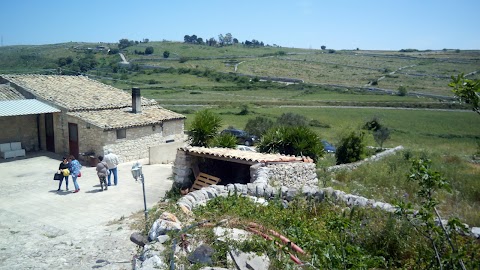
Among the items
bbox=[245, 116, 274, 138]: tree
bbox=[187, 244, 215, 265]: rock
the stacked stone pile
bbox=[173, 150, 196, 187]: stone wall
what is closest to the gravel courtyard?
bbox=[173, 150, 196, 187]: stone wall

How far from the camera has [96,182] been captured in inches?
713

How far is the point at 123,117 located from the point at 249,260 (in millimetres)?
18020

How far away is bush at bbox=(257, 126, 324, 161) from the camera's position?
1900 cm

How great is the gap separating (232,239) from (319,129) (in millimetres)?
34084

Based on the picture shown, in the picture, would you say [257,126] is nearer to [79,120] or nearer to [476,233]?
[79,120]

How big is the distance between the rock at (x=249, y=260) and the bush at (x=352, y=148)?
1543 centimetres

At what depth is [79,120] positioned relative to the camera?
72.5 feet

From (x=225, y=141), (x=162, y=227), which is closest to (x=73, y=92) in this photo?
(x=225, y=141)

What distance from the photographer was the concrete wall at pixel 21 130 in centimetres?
2281

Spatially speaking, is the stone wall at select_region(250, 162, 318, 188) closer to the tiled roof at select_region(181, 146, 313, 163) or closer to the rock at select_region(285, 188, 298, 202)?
the tiled roof at select_region(181, 146, 313, 163)

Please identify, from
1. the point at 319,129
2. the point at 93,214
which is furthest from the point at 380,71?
the point at 93,214

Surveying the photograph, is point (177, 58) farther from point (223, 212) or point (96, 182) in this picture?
point (223, 212)

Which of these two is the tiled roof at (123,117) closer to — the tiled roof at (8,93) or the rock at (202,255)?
the tiled roof at (8,93)

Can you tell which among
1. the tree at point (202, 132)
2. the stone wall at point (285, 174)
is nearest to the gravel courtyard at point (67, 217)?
the tree at point (202, 132)
